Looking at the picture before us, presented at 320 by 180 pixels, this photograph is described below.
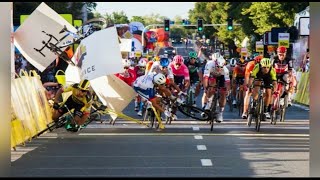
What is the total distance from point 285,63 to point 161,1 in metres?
17.0

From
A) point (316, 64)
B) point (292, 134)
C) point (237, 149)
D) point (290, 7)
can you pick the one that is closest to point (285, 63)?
point (292, 134)

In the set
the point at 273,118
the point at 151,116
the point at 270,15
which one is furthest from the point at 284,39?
the point at 270,15

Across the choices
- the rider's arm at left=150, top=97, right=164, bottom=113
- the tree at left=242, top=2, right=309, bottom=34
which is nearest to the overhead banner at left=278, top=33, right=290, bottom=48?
the tree at left=242, top=2, right=309, bottom=34

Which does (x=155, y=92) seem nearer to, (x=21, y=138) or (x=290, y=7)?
(x=21, y=138)

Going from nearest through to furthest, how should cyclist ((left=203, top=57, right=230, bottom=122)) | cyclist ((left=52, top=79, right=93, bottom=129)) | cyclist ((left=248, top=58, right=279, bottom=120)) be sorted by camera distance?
cyclist ((left=52, top=79, right=93, bottom=129)) → cyclist ((left=248, top=58, right=279, bottom=120)) → cyclist ((left=203, top=57, right=230, bottom=122))

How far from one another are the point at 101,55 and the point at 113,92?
313cm

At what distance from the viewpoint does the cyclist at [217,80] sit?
19.0 metres

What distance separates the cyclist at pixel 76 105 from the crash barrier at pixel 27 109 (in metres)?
0.41

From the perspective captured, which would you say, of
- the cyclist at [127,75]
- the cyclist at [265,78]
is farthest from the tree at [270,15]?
the cyclist at [265,78]

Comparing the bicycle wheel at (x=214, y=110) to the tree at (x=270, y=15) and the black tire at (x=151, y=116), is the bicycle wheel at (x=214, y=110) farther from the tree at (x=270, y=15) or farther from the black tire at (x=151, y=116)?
the tree at (x=270, y=15)

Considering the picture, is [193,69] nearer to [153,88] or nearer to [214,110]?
[214,110]

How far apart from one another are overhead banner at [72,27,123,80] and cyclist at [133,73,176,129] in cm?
221

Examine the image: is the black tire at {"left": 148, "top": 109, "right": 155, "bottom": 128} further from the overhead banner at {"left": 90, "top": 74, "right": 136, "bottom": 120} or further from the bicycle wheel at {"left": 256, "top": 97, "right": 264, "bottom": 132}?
the bicycle wheel at {"left": 256, "top": 97, "right": 264, "bottom": 132}

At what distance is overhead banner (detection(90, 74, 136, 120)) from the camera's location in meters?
18.9
